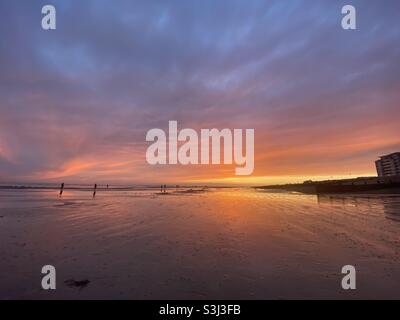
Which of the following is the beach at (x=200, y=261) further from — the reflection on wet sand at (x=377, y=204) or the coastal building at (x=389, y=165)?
the coastal building at (x=389, y=165)

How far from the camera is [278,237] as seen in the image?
11.2 meters

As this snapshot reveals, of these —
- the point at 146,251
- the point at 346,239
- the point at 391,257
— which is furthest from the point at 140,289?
the point at 346,239

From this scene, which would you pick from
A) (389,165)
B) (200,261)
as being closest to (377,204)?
(200,261)

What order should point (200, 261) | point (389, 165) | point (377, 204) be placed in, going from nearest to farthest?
point (200, 261), point (377, 204), point (389, 165)

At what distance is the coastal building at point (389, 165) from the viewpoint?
13250 cm

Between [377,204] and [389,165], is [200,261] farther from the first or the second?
[389,165]

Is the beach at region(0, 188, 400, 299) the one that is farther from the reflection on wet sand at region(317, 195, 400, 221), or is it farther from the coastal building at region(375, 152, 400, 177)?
the coastal building at region(375, 152, 400, 177)

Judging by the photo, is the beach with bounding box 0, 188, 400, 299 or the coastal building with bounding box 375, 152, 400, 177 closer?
the beach with bounding box 0, 188, 400, 299

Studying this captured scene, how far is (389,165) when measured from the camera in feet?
456

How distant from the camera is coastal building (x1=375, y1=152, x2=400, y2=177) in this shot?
132 m

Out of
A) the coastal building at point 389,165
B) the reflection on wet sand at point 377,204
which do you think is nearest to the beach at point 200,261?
the reflection on wet sand at point 377,204

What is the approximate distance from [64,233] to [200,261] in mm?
7243

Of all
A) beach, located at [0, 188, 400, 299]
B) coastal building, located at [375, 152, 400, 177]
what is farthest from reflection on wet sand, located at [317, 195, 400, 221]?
coastal building, located at [375, 152, 400, 177]
